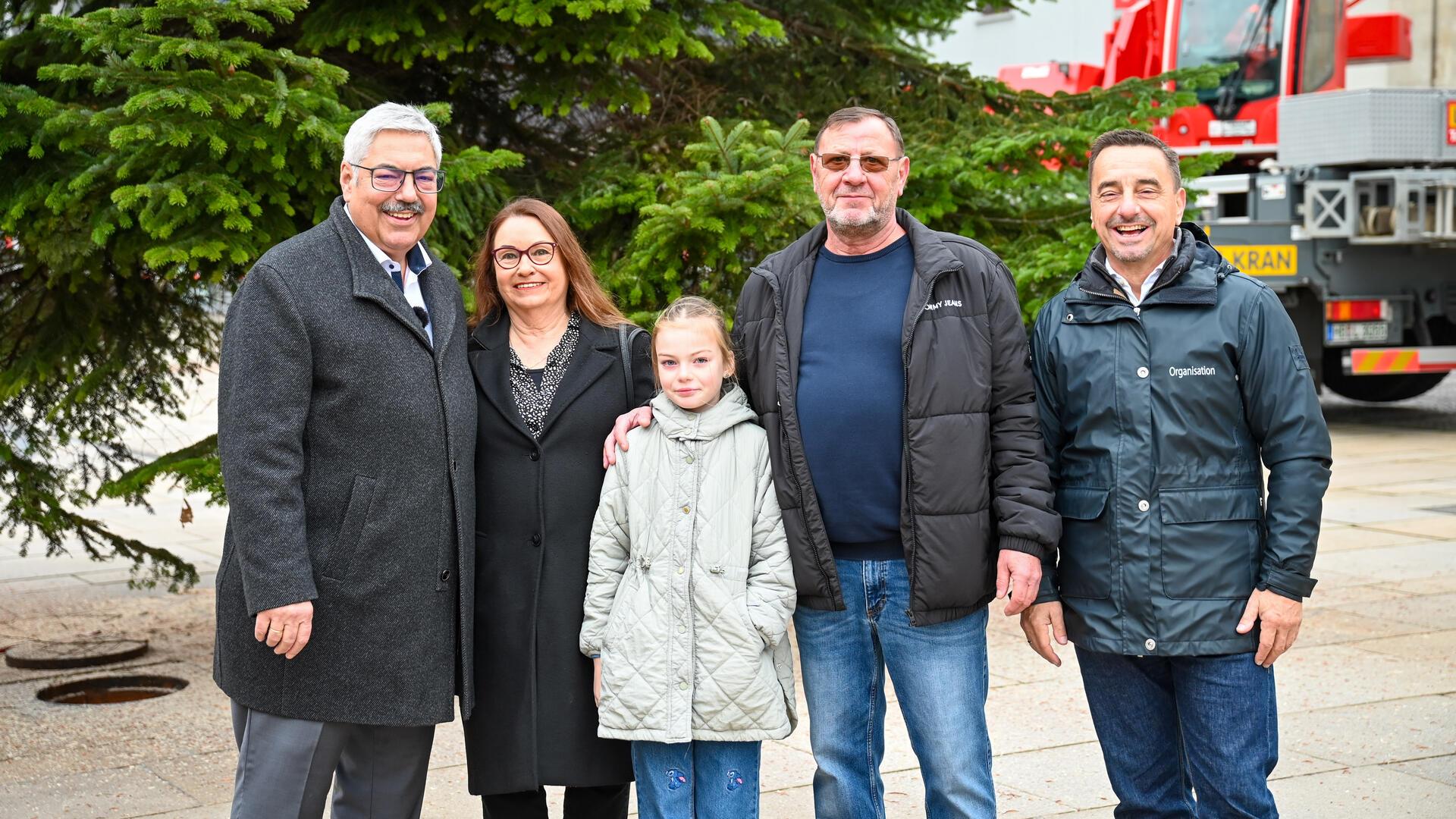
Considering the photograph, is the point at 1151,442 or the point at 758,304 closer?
the point at 1151,442

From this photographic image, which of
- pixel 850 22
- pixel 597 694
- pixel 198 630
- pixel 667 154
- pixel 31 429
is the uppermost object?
pixel 850 22

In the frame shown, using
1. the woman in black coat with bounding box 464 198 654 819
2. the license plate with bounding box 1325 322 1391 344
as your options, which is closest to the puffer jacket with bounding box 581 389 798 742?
the woman in black coat with bounding box 464 198 654 819

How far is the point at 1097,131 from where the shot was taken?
5.87 metres

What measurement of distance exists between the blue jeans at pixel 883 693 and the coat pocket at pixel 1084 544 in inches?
9.5

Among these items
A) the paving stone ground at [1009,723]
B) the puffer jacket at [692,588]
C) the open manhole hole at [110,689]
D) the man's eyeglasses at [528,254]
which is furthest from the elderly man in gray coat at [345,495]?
the open manhole hole at [110,689]

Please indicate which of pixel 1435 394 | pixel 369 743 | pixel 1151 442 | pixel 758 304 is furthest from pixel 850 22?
pixel 1435 394

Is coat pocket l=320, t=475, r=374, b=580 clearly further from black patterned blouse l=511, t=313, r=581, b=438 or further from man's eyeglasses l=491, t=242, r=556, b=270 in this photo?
man's eyeglasses l=491, t=242, r=556, b=270

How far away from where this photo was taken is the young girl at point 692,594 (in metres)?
3.29

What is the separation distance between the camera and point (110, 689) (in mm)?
6004

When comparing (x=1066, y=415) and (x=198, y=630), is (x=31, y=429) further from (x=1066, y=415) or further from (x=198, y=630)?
(x=1066, y=415)

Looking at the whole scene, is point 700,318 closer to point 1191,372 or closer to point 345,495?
point 345,495

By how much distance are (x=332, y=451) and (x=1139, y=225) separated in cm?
181

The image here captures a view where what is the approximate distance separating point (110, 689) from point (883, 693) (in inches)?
147

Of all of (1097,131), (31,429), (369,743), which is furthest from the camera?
(31,429)
